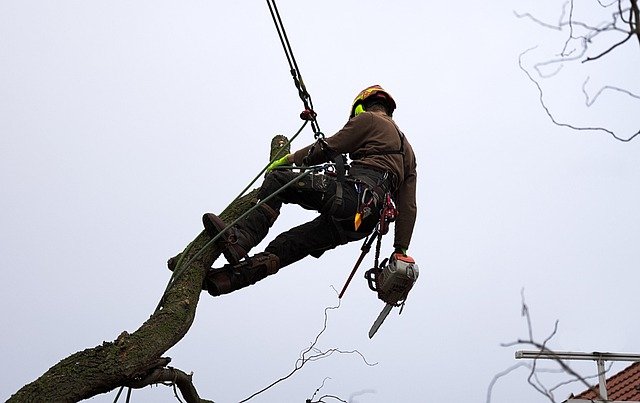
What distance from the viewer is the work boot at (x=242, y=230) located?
12.6 ft

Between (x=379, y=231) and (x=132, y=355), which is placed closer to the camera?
(x=132, y=355)

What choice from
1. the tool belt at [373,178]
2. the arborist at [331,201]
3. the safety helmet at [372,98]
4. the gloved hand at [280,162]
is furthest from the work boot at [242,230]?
the safety helmet at [372,98]

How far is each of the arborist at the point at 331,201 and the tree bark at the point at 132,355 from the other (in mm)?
196

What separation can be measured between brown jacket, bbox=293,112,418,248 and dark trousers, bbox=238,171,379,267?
0.67ft

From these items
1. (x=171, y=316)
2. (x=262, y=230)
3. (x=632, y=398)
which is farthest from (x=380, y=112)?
(x=632, y=398)

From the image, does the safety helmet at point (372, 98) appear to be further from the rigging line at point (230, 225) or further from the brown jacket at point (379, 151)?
the rigging line at point (230, 225)

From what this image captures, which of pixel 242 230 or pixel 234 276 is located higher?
pixel 242 230

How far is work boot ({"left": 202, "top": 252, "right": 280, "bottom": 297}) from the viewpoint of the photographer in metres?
3.91

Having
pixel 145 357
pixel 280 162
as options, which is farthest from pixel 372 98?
pixel 145 357

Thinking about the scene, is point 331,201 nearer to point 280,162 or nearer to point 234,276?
point 280,162

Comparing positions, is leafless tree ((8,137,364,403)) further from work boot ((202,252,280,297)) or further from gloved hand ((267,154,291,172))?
gloved hand ((267,154,291,172))

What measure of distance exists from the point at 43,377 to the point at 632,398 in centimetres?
648

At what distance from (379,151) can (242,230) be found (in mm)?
917

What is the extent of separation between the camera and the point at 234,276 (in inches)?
155
